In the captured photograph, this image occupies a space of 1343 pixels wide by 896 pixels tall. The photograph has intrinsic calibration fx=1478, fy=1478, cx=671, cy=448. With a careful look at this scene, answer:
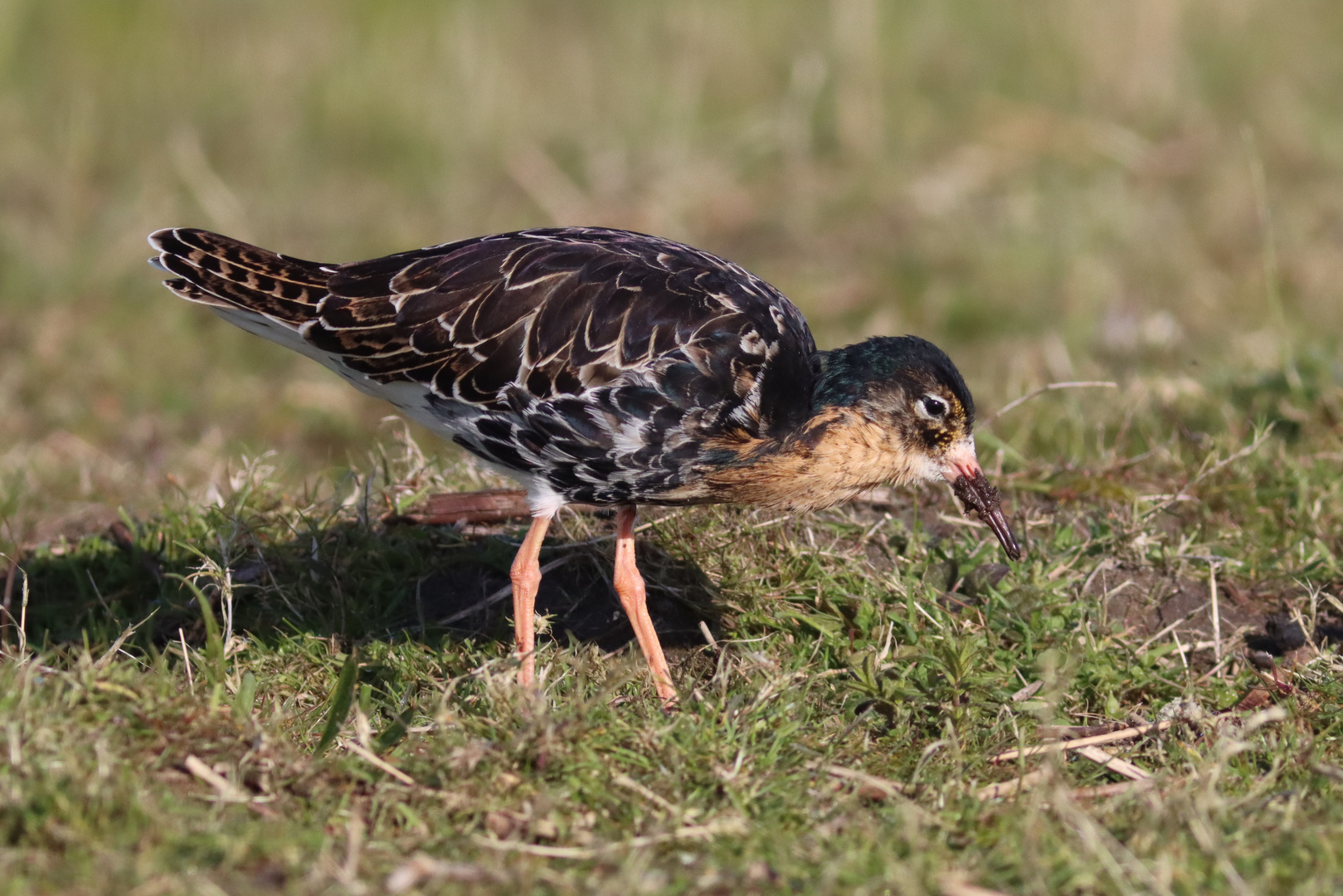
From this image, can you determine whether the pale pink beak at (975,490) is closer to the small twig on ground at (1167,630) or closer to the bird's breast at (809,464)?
the bird's breast at (809,464)

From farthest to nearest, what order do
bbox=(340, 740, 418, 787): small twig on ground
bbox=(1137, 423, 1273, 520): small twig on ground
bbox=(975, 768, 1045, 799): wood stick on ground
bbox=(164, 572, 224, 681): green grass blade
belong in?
bbox=(1137, 423, 1273, 520): small twig on ground
bbox=(164, 572, 224, 681): green grass blade
bbox=(975, 768, 1045, 799): wood stick on ground
bbox=(340, 740, 418, 787): small twig on ground

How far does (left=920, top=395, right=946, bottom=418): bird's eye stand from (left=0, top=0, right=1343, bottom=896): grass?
632 mm

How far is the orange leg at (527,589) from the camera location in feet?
16.4

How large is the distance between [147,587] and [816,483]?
2734 millimetres

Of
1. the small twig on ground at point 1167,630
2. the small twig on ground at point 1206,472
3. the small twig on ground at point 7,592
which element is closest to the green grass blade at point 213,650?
the small twig on ground at point 7,592

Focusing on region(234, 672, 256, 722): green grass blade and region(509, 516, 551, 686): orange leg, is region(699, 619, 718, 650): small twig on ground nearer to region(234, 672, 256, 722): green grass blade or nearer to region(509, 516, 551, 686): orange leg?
region(509, 516, 551, 686): orange leg

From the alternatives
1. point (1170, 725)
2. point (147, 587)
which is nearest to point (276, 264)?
point (147, 587)

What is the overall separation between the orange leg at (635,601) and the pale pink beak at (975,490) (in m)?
1.18

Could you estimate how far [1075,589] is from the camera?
18.3 feet

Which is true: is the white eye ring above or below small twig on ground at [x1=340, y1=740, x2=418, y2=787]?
above

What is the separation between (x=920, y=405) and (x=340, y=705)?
224cm

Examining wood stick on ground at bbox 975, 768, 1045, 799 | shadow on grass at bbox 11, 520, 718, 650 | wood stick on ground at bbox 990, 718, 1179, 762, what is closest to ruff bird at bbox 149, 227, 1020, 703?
shadow on grass at bbox 11, 520, 718, 650

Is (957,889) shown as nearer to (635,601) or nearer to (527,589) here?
(635,601)

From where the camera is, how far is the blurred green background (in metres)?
9.70
